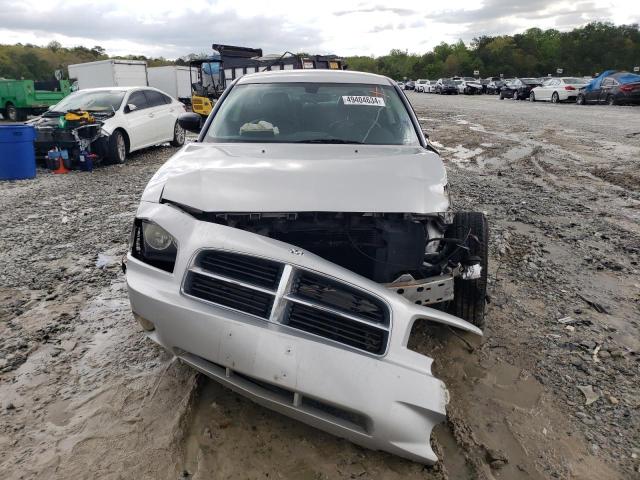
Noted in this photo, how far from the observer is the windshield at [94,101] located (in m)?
10.2

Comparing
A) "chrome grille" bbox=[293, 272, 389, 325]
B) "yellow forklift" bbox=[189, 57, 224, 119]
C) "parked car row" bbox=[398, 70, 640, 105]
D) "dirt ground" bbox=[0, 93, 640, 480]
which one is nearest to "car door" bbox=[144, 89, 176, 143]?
"dirt ground" bbox=[0, 93, 640, 480]

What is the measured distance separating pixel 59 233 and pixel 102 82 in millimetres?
22452

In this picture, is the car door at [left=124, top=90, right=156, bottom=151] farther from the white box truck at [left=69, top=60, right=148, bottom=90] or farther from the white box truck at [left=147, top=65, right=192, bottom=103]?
the white box truck at [left=147, top=65, right=192, bottom=103]

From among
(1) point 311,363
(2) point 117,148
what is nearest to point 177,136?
(2) point 117,148

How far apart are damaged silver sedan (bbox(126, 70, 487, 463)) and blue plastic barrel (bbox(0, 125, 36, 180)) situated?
681cm

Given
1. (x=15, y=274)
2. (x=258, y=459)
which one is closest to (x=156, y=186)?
(x=258, y=459)

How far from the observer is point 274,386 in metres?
2.04

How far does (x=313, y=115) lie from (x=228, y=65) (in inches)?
711

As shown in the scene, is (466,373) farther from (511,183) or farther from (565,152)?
(565,152)

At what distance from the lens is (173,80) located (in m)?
28.4

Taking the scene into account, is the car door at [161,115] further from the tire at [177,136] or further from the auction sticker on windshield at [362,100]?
the auction sticker on windshield at [362,100]

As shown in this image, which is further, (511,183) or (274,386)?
(511,183)

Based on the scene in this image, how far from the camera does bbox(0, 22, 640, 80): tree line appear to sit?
2243 inches

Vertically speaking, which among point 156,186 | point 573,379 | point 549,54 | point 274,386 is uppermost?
point 549,54
